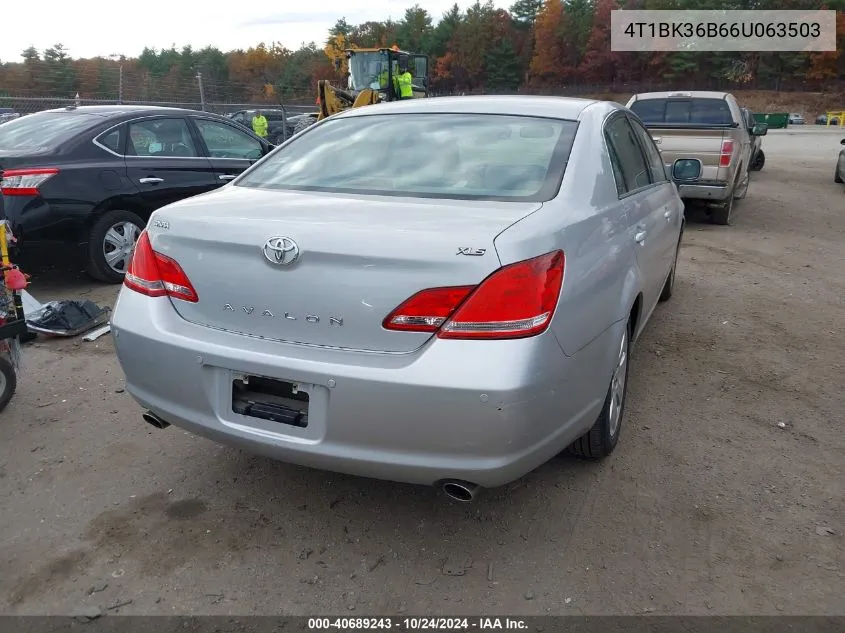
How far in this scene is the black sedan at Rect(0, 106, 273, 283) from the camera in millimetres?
5656

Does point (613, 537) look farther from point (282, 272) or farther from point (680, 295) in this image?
point (680, 295)

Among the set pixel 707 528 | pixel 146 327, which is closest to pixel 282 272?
pixel 146 327

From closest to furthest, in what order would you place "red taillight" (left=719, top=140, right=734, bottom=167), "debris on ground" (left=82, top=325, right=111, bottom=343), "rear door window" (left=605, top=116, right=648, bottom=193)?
"rear door window" (left=605, top=116, right=648, bottom=193) < "debris on ground" (left=82, top=325, right=111, bottom=343) < "red taillight" (left=719, top=140, right=734, bottom=167)

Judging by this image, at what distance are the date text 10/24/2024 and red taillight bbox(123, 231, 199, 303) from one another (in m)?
1.26

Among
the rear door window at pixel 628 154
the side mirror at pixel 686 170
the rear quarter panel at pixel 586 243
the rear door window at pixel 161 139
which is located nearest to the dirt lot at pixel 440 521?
the rear quarter panel at pixel 586 243

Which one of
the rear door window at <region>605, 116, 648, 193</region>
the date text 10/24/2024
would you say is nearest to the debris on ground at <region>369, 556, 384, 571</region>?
the date text 10/24/2024

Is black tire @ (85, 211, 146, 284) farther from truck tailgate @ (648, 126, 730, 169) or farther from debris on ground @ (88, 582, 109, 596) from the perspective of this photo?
truck tailgate @ (648, 126, 730, 169)

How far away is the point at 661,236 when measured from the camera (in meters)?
4.12

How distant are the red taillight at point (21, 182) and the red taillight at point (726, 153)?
793 centimetres

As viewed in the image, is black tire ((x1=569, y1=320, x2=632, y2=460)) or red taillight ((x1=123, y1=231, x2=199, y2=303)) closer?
red taillight ((x1=123, y1=231, x2=199, y2=303))

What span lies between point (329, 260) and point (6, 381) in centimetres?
258

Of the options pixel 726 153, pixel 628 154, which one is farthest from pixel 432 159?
pixel 726 153

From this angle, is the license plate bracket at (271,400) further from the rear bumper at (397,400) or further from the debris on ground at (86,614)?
the debris on ground at (86,614)

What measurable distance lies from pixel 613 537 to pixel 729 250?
256 inches
